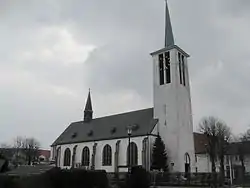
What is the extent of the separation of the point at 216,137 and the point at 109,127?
20391mm

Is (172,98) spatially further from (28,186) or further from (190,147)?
(28,186)

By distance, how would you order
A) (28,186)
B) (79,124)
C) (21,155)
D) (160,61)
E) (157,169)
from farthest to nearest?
(21,155) < (79,124) < (160,61) < (157,169) < (28,186)

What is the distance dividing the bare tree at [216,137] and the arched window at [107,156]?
1828cm

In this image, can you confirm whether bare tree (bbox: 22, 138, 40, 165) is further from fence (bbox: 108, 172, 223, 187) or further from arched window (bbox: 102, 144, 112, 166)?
fence (bbox: 108, 172, 223, 187)

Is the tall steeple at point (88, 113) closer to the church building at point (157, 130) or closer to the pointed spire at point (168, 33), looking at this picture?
the church building at point (157, 130)

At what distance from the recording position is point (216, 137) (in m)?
56.7

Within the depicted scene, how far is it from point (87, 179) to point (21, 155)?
3349 inches

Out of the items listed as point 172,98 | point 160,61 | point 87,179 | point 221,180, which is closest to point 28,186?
point 87,179

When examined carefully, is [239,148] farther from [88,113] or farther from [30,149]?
[30,149]

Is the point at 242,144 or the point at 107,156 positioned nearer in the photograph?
the point at 107,156

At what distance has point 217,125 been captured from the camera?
2287 inches

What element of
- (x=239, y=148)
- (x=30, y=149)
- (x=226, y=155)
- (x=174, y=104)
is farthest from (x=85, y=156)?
(x=30, y=149)

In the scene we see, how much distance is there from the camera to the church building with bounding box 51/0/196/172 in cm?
4994

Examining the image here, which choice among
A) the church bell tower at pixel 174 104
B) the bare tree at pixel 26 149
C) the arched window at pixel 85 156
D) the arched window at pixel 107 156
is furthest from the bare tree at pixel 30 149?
the church bell tower at pixel 174 104
